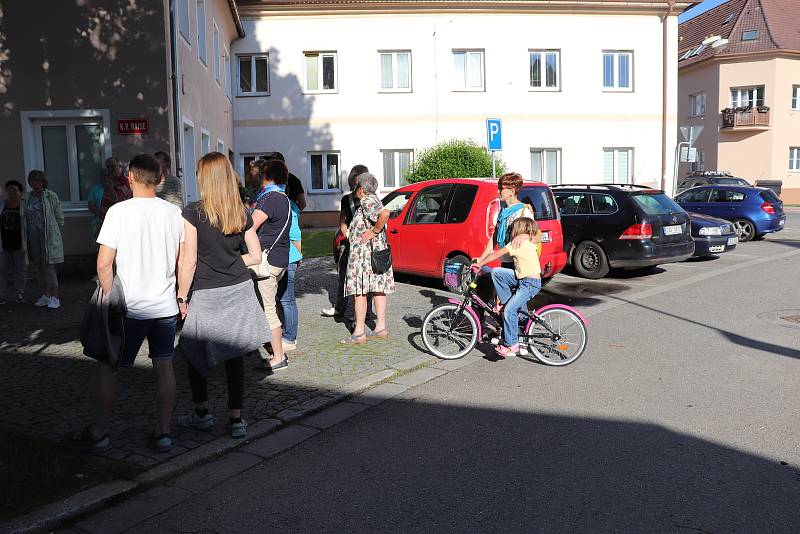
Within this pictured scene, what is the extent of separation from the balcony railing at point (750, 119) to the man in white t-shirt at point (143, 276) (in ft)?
135

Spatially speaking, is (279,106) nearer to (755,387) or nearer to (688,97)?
(755,387)

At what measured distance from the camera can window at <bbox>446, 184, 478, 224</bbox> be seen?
10523 mm

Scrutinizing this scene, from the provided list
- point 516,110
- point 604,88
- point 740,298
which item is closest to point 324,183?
point 516,110

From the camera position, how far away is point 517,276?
679 cm

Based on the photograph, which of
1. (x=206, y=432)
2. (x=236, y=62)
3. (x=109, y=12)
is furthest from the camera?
(x=236, y=62)

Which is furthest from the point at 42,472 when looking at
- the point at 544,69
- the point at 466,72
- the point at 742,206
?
the point at 544,69

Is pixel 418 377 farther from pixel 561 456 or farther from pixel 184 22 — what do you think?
pixel 184 22

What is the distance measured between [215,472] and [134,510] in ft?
1.96

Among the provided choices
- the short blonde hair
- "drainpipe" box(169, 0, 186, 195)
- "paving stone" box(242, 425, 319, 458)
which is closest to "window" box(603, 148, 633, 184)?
"drainpipe" box(169, 0, 186, 195)

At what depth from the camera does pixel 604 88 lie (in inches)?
1077

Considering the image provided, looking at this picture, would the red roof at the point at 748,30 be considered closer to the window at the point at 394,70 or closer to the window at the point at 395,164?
the window at the point at 394,70

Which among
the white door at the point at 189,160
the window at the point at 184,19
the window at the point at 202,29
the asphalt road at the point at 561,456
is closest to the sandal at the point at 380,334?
the asphalt road at the point at 561,456

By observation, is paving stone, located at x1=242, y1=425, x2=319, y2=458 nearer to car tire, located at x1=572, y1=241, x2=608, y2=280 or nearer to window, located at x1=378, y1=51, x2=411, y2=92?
car tire, located at x1=572, y1=241, x2=608, y2=280

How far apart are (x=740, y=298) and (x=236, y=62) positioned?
20.8 metres
